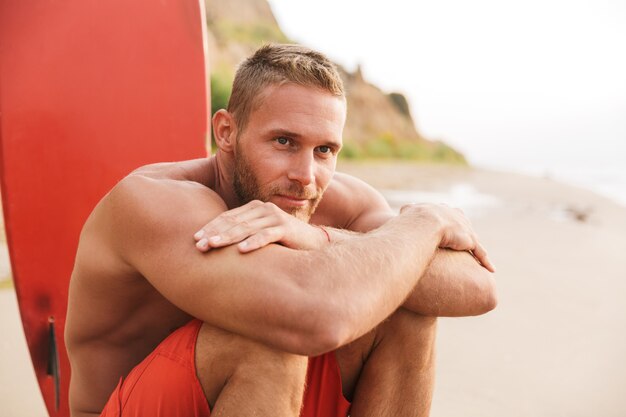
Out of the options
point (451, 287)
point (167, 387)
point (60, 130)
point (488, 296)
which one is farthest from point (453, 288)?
point (60, 130)

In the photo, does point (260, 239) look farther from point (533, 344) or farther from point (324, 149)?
point (533, 344)

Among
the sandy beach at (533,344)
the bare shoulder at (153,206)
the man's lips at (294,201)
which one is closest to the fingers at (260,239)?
the bare shoulder at (153,206)

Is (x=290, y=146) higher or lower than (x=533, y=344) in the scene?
higher

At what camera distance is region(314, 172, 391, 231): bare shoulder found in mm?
2148

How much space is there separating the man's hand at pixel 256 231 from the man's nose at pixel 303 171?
0.23 meters

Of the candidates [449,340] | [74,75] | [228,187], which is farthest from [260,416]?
[449,340]

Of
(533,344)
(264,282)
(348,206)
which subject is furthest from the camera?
(533,344)

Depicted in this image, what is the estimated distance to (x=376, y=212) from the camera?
216 cm

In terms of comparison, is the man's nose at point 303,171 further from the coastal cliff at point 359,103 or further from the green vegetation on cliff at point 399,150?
the coastal cliff at point 359,103

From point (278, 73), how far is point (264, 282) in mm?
759

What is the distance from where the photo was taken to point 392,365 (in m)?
1.56

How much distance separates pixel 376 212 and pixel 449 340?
4.75 ft

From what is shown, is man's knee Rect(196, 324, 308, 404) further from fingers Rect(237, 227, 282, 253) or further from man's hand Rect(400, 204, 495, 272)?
man's hand Rect(400, 204, 495, 272)

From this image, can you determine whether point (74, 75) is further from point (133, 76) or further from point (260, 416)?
point (260, 416)
